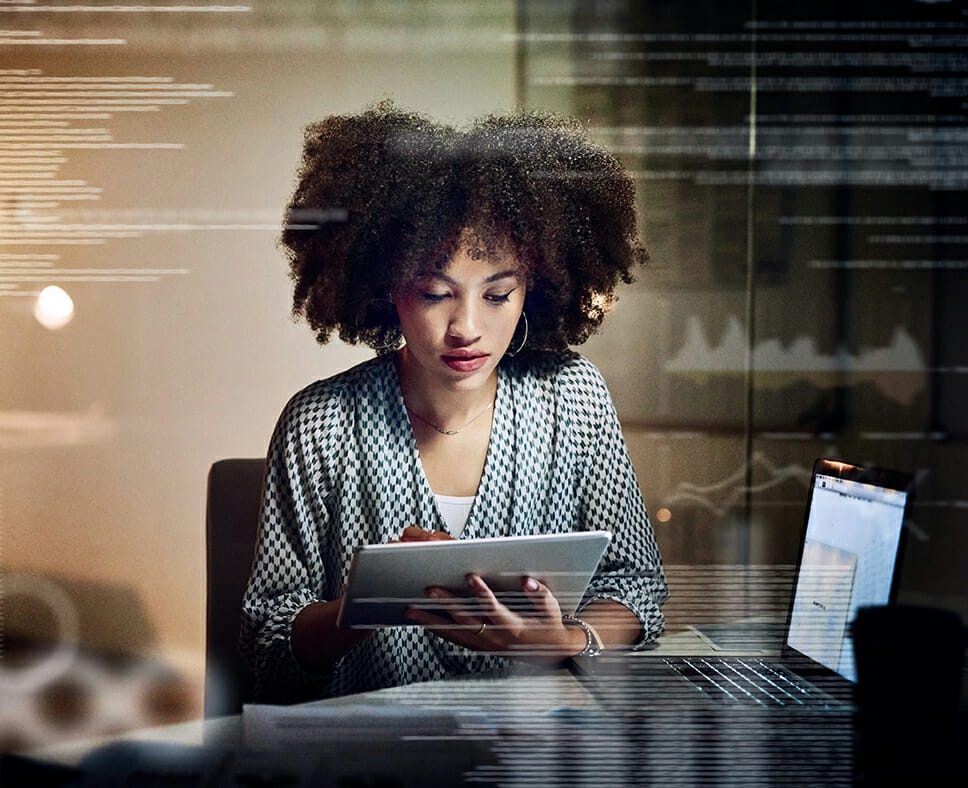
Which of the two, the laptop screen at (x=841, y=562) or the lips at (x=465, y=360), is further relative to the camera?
the lips at (x=465, y=360)

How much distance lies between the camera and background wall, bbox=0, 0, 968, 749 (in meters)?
0.97

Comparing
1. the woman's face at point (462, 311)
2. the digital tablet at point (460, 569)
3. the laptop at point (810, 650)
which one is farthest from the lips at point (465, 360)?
the laptop at point (810, 650)

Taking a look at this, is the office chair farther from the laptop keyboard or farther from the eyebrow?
the laptop keyboard

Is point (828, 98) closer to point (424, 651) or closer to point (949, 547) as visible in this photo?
point (949, 547)

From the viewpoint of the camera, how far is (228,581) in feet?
3.44

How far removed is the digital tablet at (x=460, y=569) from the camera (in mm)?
886

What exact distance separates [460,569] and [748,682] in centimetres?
38

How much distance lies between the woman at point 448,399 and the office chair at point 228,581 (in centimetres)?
2

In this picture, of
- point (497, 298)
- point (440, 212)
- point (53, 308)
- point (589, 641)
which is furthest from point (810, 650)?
point (53, 308)

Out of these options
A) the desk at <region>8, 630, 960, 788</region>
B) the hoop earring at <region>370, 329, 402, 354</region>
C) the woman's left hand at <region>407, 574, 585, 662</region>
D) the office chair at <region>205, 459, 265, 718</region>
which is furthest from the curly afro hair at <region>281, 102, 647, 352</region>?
the desk at <region>8, 630, 960, 788</region>

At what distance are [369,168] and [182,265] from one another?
0.75 ft

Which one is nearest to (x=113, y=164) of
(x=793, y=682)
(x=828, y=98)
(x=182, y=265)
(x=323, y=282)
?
(x=182, y=265)

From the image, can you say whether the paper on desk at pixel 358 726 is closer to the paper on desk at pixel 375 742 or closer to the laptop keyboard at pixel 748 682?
the paper on desk at pixel 375 742

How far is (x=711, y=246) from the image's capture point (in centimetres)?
103
